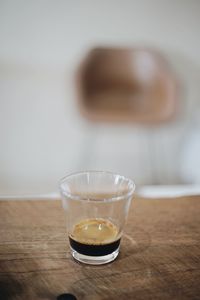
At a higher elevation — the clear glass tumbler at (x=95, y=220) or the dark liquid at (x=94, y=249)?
the clear glass tumbler at (x=95, y=220)

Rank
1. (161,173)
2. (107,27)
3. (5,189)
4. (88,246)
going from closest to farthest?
1. (88,246)
2. (5,189)
3. (107,27)
4. (161,173)

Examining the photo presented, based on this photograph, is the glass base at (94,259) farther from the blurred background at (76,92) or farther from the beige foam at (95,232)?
the blurred background at (76,92)

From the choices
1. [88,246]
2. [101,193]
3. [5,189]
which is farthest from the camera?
[5,189]

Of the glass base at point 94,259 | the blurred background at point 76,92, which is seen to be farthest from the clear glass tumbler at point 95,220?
the blurred background at point 76,92

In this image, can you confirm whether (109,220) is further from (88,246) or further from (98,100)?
(98,100)

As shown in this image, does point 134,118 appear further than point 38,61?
No

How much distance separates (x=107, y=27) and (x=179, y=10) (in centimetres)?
46

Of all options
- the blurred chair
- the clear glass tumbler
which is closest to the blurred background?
the blurred chair

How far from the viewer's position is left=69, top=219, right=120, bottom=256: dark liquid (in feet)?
1.95

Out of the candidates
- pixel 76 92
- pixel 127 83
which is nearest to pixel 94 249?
pixel 76 92

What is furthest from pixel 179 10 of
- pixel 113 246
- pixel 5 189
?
pixel 113 246

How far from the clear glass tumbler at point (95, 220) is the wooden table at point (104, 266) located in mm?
21

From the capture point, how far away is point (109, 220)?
645 millimetres

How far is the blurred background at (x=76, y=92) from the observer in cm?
205
